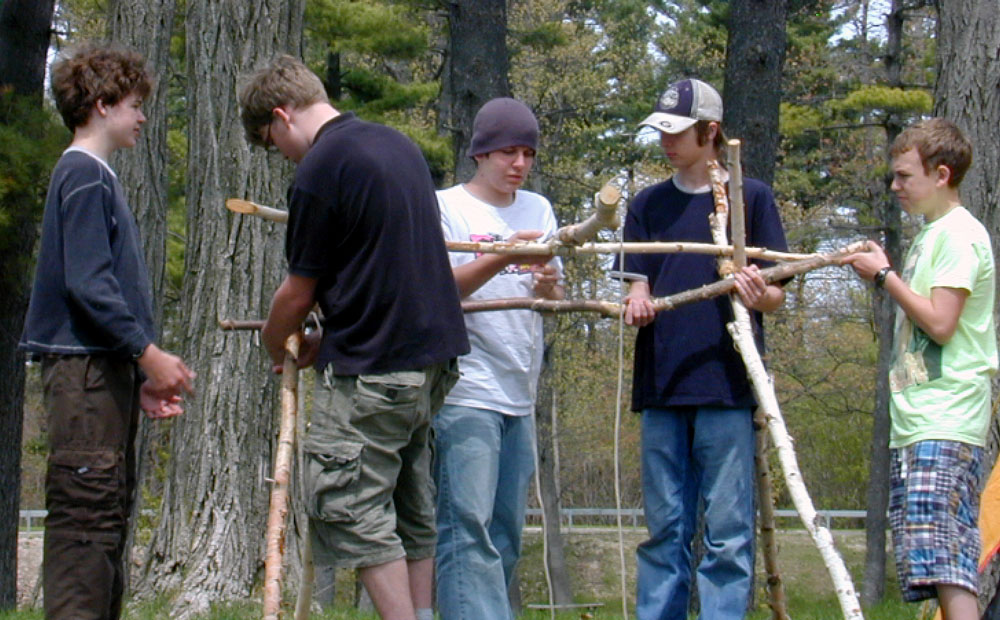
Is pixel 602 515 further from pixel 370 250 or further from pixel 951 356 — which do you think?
pixel 370 250

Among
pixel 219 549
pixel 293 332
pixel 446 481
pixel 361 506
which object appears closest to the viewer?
pixel 361 506

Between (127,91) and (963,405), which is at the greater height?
(127,91)

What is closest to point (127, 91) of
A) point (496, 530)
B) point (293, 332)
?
point (293, 332)

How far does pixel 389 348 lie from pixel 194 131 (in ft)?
12.5

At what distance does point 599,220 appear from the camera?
383 cm

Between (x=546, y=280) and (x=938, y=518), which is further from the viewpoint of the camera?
(x=546, y=280)

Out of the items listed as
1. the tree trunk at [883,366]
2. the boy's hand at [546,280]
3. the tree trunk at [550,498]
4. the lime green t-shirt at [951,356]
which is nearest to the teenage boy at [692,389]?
the boy's hand at [546,280]

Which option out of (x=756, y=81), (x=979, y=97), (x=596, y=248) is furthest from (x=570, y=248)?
(x=756, y=81)

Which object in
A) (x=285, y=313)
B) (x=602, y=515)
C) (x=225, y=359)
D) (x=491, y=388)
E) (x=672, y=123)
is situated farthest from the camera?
(x=602, y=515)

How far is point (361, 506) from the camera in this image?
3553mm

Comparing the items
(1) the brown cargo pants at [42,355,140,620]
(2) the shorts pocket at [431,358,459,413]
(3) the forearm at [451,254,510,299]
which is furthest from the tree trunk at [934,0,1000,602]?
(1) the brown cargo pants at [42,355,140,620]

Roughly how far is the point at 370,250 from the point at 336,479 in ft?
2.20

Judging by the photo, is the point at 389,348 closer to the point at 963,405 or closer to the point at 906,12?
the point at 963,405

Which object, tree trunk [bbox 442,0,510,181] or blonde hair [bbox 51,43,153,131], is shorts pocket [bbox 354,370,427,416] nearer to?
blonde hair [bbox 51,43,153,131]
